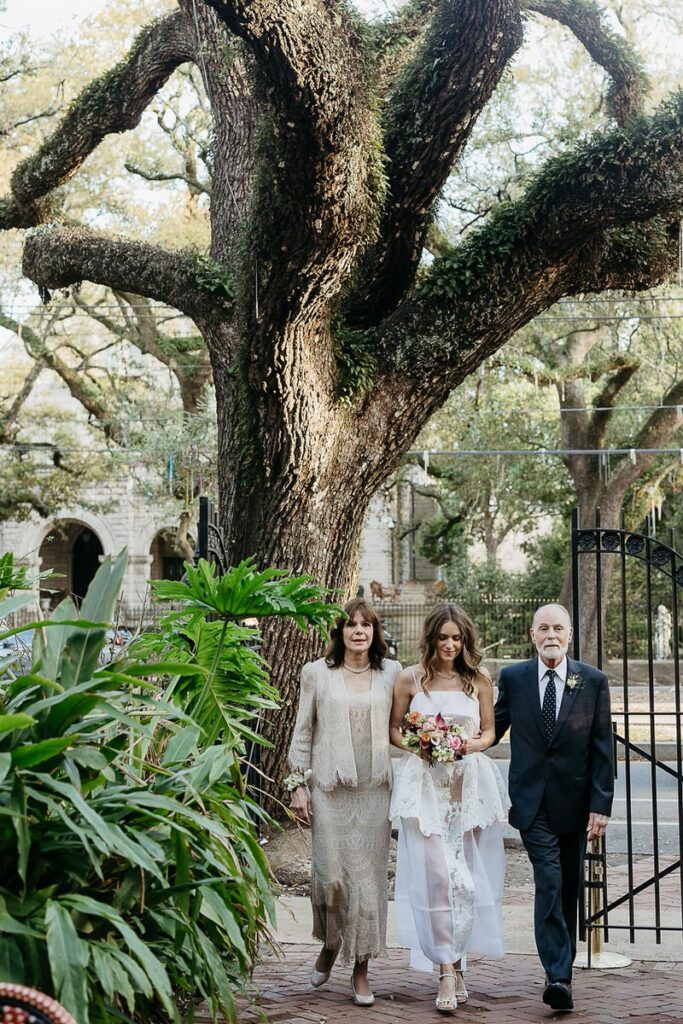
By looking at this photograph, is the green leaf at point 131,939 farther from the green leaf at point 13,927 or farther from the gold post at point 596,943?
the gold post at point 596,943

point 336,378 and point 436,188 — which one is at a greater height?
point 436,188

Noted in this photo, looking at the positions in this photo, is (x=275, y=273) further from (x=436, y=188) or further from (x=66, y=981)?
(x=66, y=981)

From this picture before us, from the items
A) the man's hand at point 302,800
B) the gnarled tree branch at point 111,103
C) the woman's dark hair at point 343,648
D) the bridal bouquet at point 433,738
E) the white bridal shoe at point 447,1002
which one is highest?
the gnarled tree branch at point 111,103

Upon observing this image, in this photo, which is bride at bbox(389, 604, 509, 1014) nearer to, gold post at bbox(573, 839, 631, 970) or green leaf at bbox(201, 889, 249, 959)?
gold post at bbox(573, 839, 631, 970)

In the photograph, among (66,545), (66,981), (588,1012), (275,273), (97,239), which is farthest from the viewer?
(66,545)

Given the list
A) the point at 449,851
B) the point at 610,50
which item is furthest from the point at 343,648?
the point at 610,50

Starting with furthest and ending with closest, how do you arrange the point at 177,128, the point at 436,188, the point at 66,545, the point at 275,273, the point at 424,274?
1. the point at 66,545
2. the point at 177,128
3. the point at 424,274
4. the point at 436,188
5. the point at 275,273

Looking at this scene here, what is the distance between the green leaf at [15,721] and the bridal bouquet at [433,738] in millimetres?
2747

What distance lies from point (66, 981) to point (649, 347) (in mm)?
21622

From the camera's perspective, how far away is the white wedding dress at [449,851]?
234 inches

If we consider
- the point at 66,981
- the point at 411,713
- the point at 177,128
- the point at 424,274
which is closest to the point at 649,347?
the point at 177,128

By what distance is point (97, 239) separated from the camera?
33.8ft

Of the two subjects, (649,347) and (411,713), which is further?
(649,347)

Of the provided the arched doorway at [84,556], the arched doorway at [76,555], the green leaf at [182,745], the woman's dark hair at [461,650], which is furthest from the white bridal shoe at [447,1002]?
the arched doorway at [84,556]
